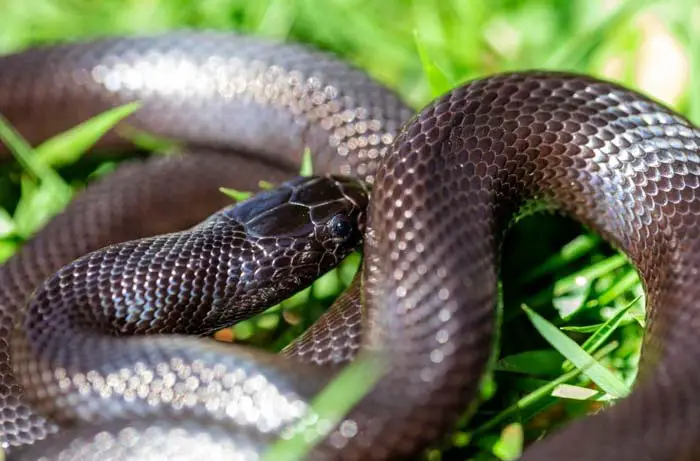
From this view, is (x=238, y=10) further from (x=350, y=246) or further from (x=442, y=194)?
(x=442, y=194)

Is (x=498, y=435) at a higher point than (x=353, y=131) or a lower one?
lower

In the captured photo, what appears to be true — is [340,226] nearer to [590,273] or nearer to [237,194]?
[237,194]

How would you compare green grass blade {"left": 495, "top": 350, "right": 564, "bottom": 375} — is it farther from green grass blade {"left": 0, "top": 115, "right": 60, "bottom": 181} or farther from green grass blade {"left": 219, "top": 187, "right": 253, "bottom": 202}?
green grass blade {"left": 0, "top": 115, "right": 60, "bottom": 181}

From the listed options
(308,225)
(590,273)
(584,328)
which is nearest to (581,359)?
(584,328)

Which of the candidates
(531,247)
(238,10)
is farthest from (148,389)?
(238,10)

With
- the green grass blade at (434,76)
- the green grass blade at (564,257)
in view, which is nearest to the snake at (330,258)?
the green grass blade at (564,257)

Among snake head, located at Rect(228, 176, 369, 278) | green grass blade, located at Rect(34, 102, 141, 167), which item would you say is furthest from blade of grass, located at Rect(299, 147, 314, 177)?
green grass blade, located at Rect(34, 102, 141, 167)

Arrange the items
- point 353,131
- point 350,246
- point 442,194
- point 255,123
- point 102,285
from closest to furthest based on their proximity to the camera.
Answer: point 442,194 < point 102,285 < point 350,246 < point 353,131 < point 255,123
